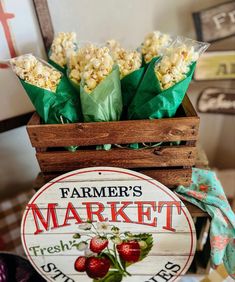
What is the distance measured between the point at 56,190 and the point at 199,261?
51cm

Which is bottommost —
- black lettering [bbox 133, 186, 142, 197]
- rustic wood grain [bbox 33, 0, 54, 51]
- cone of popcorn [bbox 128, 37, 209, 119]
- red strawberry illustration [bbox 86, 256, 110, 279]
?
red strawberry illustration [bbox 86, 256, 110, 279]

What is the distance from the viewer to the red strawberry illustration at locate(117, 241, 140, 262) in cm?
70

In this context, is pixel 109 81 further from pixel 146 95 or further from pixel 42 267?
pixel 42 267

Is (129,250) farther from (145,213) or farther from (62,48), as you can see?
(62,48)

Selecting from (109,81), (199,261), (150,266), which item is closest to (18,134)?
(109,81)

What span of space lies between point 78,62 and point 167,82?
0.23 meters

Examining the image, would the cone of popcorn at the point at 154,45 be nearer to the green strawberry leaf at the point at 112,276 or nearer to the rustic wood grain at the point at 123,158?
the rustic wood grain at the point at 123,158

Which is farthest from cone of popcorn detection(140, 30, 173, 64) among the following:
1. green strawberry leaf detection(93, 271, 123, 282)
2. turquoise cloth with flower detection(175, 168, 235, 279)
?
green strawberry leaf detection(93, 271, 123, 282)

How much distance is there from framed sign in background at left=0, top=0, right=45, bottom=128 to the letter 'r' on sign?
50 centimetres

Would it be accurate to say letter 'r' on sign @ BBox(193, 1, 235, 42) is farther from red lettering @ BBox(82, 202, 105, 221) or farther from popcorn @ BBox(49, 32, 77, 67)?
red lettering @ BBox(82, 202, 105, 221)

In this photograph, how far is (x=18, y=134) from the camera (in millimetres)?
941

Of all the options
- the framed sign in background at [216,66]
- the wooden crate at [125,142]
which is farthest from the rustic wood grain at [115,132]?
the framed sign in background at [216,66]

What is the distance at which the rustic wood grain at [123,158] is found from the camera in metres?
0.61

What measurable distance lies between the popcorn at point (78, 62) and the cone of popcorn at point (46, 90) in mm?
29
